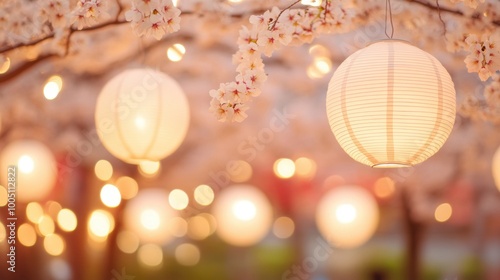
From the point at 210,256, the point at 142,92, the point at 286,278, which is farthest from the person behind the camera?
the point at 210,256

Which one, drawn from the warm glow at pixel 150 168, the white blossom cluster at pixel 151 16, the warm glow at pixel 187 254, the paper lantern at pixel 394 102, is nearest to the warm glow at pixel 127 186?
the warm glow at pixel 150 168

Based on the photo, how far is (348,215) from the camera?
4645 mm

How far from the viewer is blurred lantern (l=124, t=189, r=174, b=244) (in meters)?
5.03

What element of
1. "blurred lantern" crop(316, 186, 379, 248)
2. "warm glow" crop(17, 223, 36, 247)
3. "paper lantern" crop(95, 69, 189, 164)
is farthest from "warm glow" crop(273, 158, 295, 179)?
"paper lantern" crop(95, 69, 189, 164)

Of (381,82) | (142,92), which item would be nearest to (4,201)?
(142,92)

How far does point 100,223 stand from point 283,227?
159cm

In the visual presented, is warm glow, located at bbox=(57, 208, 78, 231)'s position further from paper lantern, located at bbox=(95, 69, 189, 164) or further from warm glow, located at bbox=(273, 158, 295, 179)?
paper lantern, located at bbox=(95, 69, 189, 164)

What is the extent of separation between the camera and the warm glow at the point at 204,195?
17.0ft

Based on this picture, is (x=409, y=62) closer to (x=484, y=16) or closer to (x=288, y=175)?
(x=484, y=16)

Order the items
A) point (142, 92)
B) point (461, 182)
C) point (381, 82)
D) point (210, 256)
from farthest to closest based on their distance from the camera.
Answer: point (210, 256) → point (461, 182) → point (142, 92) → point (381, 82)

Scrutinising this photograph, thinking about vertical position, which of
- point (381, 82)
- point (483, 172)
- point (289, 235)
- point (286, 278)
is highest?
point (483, 172)

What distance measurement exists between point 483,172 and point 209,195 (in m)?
2.24

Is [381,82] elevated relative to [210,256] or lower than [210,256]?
lower

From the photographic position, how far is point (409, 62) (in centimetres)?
176
